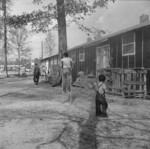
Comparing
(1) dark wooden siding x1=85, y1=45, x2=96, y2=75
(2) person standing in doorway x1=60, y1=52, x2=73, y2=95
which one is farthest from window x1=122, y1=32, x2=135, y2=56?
(2) person standing in doorway x1=60, y1=52, x2=73, y2=95

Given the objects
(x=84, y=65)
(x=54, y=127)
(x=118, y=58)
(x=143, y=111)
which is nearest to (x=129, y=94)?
(x=143, y=111)

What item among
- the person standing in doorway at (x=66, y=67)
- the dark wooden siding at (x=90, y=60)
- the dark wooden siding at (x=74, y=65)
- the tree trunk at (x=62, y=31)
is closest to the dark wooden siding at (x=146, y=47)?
the person standing in doorway at (x=66, y=67)

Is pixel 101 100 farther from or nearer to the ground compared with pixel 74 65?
nearer to the ground

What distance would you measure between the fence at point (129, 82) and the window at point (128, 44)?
7.77 feet

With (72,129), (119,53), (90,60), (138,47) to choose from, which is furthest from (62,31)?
(72,129)

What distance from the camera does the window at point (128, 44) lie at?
38.1 feet

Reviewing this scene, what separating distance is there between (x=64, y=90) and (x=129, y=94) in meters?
3.13

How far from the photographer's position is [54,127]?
4516mm

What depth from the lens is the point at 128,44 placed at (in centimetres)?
1203

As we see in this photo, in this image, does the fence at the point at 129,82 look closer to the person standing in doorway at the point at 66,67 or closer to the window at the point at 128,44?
the window at the point at 128,44

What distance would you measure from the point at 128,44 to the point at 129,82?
3.70 metres

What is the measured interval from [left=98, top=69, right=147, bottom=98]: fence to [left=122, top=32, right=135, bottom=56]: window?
237 centimetres

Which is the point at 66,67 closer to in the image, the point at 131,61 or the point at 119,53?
the point at 131,61

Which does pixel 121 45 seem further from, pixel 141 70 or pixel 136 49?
pixel 141 70
